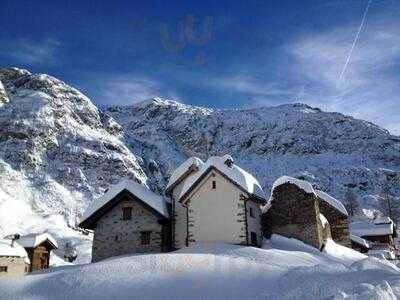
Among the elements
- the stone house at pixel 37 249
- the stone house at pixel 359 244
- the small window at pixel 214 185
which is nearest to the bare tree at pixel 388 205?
the stone house at pixel 359 244

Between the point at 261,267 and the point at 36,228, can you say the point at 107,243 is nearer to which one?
the point at 261,267

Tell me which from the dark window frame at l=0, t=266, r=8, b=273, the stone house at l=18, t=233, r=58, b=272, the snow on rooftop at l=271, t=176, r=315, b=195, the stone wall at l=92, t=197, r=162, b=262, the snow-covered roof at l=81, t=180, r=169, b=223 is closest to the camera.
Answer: the stone wall at l=92, t=197, r=162, b=262

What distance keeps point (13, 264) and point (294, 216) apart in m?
23.6

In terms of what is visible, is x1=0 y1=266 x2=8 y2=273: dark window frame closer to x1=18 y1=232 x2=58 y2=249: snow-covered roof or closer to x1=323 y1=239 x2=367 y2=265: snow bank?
x1=18 y1=232 x2=58 y2=249: snow-covered roof

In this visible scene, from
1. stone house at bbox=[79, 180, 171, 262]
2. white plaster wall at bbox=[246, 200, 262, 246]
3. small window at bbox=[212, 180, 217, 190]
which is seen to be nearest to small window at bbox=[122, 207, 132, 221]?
stone house at bbox=[79, 180, 171, 262]

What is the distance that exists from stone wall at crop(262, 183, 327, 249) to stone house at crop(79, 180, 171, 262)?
7.71 m

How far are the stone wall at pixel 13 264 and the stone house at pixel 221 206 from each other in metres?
15.2

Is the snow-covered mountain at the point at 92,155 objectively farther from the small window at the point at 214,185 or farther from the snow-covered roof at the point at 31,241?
the small window at the point at 214,185

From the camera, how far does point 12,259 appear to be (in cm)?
4041

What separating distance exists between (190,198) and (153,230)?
364cm

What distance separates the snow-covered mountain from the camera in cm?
11394

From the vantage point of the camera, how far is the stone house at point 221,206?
31.9m

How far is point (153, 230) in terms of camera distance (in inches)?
1345

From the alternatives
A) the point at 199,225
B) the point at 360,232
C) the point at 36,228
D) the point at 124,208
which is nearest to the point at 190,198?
the point at 199,225
